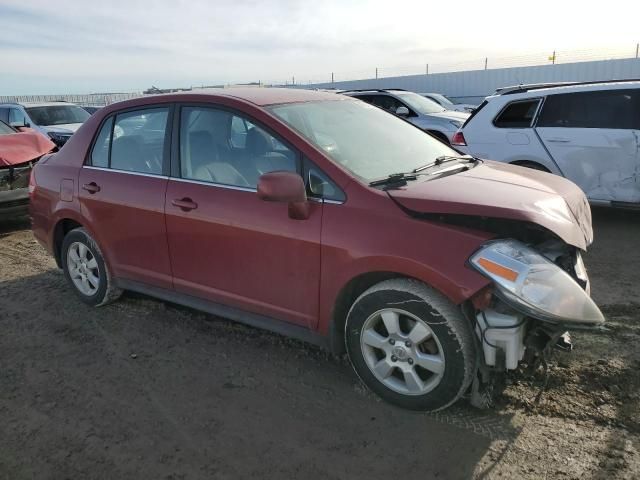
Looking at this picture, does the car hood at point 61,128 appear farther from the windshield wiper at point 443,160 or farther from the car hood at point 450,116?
the windshield wiper at point 443,160

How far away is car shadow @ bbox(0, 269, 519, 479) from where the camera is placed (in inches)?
103

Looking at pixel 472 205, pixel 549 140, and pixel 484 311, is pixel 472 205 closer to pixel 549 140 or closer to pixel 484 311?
pixel 484 311

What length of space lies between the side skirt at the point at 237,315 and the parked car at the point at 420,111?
300 inches

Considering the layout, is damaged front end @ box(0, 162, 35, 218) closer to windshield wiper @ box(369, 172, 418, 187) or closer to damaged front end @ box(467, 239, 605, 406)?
windshield wiper @ box(369, 172, 418, 187)

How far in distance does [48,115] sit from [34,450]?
12182 millimetres

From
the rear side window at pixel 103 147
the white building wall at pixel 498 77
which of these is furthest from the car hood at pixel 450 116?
the white building wall at pixel 498 77

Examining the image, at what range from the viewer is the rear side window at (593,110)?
20.7ft

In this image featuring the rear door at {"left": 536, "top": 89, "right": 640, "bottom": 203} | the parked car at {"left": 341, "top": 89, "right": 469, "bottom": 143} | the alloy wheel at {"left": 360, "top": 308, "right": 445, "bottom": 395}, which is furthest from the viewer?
the parked car at {"left": 341, "top": 89, "right": 469, "bottom": 143}

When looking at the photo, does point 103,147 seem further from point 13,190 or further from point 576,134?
point 576,134

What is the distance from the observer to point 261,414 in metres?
3.01

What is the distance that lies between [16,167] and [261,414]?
19.9 feet

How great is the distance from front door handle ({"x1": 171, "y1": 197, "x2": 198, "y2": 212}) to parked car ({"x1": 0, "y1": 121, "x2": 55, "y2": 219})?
4.53 meters

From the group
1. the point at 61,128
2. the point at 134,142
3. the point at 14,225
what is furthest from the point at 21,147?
the point at 61,128

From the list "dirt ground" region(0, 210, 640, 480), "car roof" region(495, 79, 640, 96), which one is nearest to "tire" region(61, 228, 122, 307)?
"dirt ground" region(0, 210, 640, 480)
